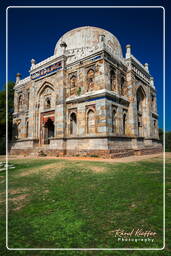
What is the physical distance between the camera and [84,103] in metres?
14.8

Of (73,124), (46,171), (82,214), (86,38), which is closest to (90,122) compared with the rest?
(73,124)

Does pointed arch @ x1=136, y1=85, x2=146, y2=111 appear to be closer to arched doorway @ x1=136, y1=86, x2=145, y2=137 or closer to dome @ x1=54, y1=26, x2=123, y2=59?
arched doorway @ x1=136, y1=86, x2=145, y2=137

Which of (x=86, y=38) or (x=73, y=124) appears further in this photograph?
(x=86, y=38)

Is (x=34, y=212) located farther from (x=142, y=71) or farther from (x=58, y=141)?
(x=142, y=71)

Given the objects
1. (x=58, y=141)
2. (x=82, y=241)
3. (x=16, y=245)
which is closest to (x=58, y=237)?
(x=82, y=241)

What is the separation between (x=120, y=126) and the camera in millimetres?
15172

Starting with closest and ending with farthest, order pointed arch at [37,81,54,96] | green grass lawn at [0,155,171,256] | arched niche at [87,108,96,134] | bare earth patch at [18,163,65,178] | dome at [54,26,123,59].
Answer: green grass lawn at [0,155,171,256] < bare earth patch at [18,163,65,178] < arched niche at [87,108,96,134] < pointed arch at [37,81,54,96] < dome at [54,26,123,59]

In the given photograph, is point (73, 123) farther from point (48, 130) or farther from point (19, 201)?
point (19, 201)

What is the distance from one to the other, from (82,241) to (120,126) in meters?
13.7

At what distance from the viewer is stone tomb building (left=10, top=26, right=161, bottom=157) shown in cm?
1379

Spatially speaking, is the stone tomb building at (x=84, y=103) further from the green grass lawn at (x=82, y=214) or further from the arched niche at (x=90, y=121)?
the green grass lawn at (x=82, y=214)

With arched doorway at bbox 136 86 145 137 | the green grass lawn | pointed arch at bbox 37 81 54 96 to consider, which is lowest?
the green grass lawn

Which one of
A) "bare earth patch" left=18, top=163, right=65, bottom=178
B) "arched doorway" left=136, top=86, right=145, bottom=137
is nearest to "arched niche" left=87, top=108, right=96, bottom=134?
"bare earth patch" left=18, top=163, right=65, bottom=178

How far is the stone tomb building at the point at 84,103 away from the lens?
45.2 feet
